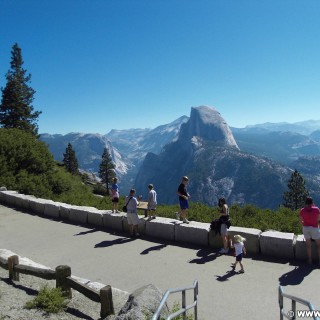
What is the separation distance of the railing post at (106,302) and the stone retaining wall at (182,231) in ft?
16.8

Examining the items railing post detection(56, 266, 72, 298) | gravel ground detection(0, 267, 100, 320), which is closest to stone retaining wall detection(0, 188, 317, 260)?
gravel ground detection(0, 267, 100, 320)

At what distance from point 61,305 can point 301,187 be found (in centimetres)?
6570

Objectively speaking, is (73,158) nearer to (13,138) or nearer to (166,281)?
(13,138)

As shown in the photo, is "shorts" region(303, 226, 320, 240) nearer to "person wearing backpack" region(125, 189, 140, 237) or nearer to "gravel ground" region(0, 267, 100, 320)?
"gravel ground" region(0, 267, 100, 320)

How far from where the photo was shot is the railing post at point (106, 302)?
6734 millimetres

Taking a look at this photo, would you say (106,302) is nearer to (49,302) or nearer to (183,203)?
(49,302)

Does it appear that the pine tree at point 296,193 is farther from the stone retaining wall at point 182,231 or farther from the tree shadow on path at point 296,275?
the tree shadow on path at point 296,275

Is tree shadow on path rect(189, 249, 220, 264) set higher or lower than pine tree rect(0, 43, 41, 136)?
lower

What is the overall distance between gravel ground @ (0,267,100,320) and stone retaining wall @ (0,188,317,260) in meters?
4.62

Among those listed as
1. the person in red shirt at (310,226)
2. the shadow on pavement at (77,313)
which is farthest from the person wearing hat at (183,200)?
the shadow on pavement at (77,313)

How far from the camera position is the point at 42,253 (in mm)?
11531

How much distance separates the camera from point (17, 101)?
55406 mm

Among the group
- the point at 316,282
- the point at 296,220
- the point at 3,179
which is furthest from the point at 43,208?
the point at 316,282

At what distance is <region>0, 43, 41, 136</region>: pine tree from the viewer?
54812mm
